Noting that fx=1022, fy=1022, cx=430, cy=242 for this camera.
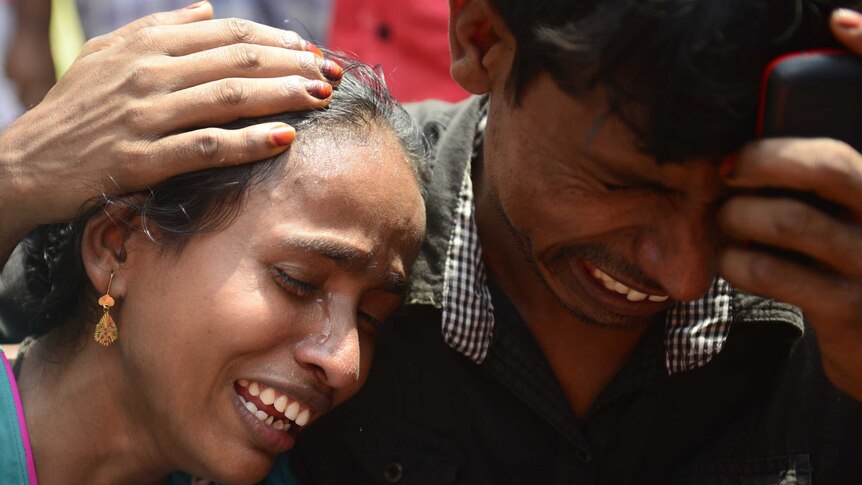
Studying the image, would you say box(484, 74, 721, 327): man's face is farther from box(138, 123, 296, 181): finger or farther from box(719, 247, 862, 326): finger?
box(138, 123, 296, 181): finger

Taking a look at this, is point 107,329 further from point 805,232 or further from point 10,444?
point 805,232

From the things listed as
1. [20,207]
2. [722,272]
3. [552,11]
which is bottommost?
[20,207]

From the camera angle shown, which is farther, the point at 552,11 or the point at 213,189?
the point at 213,189

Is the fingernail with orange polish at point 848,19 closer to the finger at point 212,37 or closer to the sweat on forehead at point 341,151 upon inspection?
the sweat on forehead at point 341,151

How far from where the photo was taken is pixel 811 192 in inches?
77.0

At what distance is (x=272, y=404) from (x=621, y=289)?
863 mm

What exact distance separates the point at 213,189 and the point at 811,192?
4.26 ft

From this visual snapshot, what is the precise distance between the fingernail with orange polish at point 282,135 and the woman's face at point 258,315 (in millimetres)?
51

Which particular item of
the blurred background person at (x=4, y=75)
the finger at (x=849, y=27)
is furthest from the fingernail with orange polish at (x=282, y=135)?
the blurred background person at (x=4, y=75)

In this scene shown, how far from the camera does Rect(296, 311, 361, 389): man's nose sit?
2.32m

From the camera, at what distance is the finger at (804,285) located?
78.7 inches

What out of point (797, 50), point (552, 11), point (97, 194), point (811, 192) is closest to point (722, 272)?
point (811, 192)

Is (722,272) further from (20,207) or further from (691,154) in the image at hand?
(20,207)

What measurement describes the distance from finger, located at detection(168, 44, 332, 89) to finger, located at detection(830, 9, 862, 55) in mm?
1190
